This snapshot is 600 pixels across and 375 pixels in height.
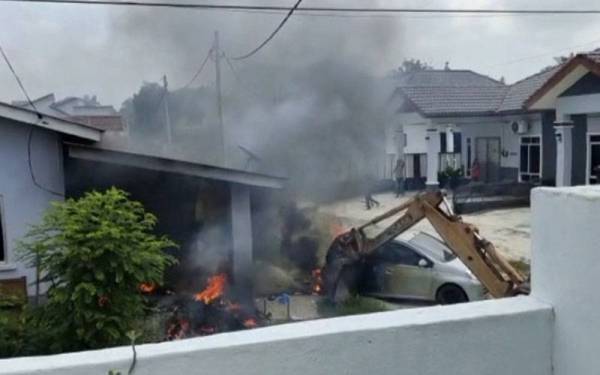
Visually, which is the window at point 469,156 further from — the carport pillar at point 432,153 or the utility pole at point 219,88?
the utility pole at point 219,88

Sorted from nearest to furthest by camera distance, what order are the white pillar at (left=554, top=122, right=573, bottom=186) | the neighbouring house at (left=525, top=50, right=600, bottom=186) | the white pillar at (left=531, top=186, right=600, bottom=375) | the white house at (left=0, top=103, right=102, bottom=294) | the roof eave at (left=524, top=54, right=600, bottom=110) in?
the white pillar at (left=531, top=186, right=600, bottom=375), the white house at (left=0, top=103, right=102, bottom=294), the roof eave at (left=524, top=54, right=600, bottom=110), the neighbouring house at (left=525, top=50, right=600, bottom=186), the white pillar at (left=554, top=122, right=573, bottom=186)

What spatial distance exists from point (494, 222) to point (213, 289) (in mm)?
11865

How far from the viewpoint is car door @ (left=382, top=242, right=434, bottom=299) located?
9586mm

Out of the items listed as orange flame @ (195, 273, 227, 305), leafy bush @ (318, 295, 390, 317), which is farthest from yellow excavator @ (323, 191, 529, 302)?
orange flame @ (195, 273, 227, 305)

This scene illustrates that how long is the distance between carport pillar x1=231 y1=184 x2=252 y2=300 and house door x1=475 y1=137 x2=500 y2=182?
18472 millimetres

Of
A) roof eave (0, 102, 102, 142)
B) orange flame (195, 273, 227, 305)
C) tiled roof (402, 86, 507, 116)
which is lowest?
orange flame (195, 273, 227, 305)

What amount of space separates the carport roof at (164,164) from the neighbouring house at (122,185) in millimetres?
14

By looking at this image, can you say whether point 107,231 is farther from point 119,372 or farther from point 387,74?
point 387,74

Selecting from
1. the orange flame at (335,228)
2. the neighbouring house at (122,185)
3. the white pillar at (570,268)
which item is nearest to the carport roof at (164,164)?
the neighbouring house at (122,185)

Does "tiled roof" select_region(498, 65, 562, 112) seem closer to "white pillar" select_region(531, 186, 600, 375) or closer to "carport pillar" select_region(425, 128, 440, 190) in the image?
"carport pillar" select_region(425, 128, 440, 190)

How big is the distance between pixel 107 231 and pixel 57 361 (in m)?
3.49

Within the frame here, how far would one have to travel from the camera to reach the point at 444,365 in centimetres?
177

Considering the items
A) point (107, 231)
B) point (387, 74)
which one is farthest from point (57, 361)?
point (387, 74)

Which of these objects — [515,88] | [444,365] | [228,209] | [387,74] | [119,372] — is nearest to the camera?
[119,372]
